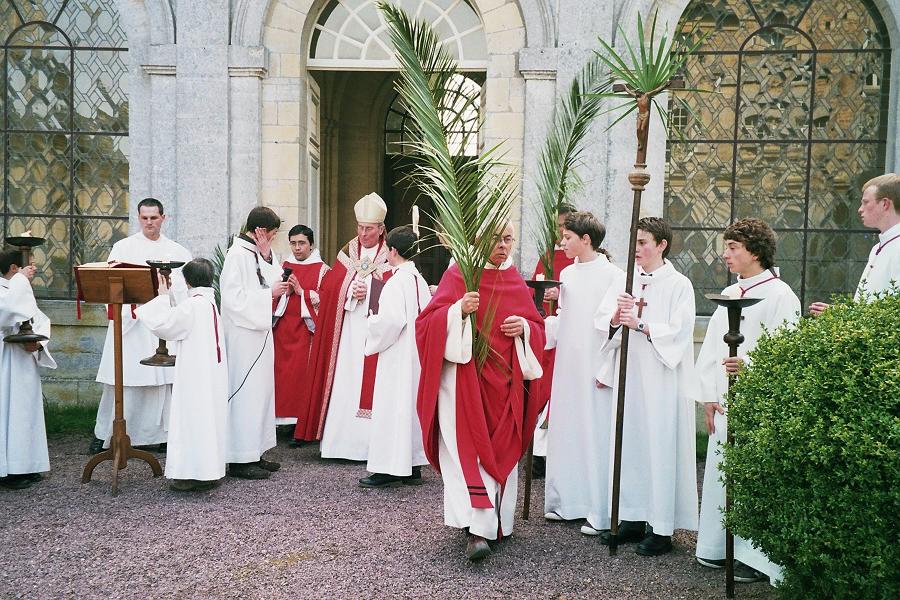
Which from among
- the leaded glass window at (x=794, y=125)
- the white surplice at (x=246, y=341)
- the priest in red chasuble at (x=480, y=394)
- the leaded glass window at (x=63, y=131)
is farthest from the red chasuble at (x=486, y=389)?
the leaded glass window at (x=63, y=131)

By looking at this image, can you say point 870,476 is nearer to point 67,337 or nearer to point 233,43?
point 233,43

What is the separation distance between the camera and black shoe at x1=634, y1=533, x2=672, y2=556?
16.3 feet

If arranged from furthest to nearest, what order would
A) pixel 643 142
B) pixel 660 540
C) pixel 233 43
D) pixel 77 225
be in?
pixel 77 225 → pixel 233 43 → pixel 660 540 → pixel 643 142

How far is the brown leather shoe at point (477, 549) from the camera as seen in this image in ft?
15.1

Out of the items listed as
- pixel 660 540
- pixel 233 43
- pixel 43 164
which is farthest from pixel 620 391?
pixel 43 164

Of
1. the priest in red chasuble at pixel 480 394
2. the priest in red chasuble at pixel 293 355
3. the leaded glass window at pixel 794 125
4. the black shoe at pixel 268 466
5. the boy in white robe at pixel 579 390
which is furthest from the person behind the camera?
the leaded glass window at pixel 794 125

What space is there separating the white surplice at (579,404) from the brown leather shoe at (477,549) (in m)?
1.04

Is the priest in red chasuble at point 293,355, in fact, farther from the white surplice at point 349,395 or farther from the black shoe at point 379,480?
the black shoe at point 379,480

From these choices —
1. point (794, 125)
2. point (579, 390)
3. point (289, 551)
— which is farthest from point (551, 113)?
point (289, 551)

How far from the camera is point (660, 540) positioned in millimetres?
4996

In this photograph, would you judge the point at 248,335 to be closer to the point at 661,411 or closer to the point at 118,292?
the point at 118,292

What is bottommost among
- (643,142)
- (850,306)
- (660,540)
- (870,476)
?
(660,540)

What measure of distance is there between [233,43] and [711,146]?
537 centimetres

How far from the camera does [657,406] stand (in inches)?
200
